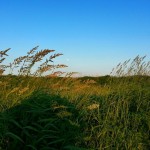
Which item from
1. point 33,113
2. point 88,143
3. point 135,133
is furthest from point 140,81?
point 33,113

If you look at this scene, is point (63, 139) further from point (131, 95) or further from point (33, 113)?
point (131, 95)

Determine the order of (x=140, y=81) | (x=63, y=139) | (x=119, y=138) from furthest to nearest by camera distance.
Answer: (x=140, y=81) < (x=119, y=138) < (x=63, y=139)

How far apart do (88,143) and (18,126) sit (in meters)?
1.21

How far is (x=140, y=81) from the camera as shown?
9750 mm

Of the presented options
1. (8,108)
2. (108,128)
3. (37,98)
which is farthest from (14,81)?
(108,128)

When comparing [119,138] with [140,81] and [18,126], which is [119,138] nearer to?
[18,126]

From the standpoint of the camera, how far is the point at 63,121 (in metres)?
5.25

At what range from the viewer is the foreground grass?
4.77m

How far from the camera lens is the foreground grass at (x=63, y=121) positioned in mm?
4773

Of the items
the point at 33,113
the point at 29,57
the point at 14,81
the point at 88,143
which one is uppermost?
the point at 29,57

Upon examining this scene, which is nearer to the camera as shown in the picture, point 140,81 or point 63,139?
point 63,139

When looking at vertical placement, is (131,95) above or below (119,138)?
above

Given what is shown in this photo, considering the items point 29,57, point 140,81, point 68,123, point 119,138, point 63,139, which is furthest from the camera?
point 140,81

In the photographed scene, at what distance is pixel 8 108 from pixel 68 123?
90cm
